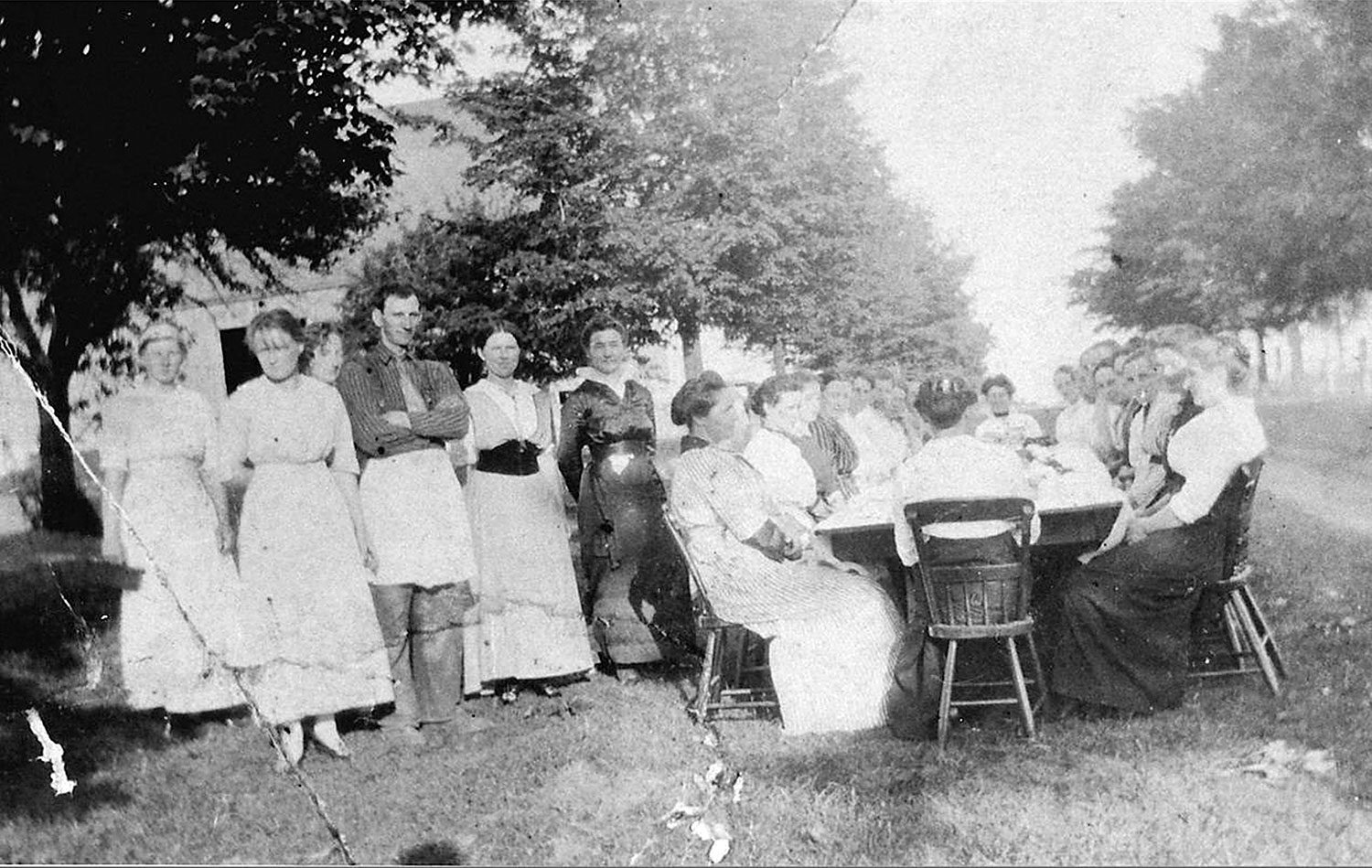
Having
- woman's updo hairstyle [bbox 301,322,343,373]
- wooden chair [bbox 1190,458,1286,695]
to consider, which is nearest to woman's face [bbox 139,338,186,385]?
woman's updo hairstyle [bbox 301,322,343,373]

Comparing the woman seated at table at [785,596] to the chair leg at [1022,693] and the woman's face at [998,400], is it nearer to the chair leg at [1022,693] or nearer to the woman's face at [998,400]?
the chair leg at [1022,693]

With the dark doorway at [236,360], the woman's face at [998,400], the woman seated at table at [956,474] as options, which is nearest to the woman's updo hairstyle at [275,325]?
the dark doorway at [236,360]

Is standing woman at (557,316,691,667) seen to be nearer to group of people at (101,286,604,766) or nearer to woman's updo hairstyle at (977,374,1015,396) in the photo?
group of people at (101,286,604,766)

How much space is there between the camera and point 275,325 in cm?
363

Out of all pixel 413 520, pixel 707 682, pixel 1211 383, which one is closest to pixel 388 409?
pixel 413 520

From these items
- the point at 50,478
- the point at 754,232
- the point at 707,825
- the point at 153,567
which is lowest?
the point at 707,825

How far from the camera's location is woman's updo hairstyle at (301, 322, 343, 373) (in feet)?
13.6

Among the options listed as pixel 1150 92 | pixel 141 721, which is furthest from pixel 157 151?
pixel 1150 92

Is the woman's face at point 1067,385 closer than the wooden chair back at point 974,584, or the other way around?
the wooden chair back at point 974,584

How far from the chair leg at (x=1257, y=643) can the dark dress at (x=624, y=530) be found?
8.10ft

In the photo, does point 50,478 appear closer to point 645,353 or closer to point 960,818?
point 645,353

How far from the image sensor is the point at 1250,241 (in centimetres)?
530

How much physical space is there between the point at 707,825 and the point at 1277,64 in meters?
4.62

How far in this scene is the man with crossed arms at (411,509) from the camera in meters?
3.92
